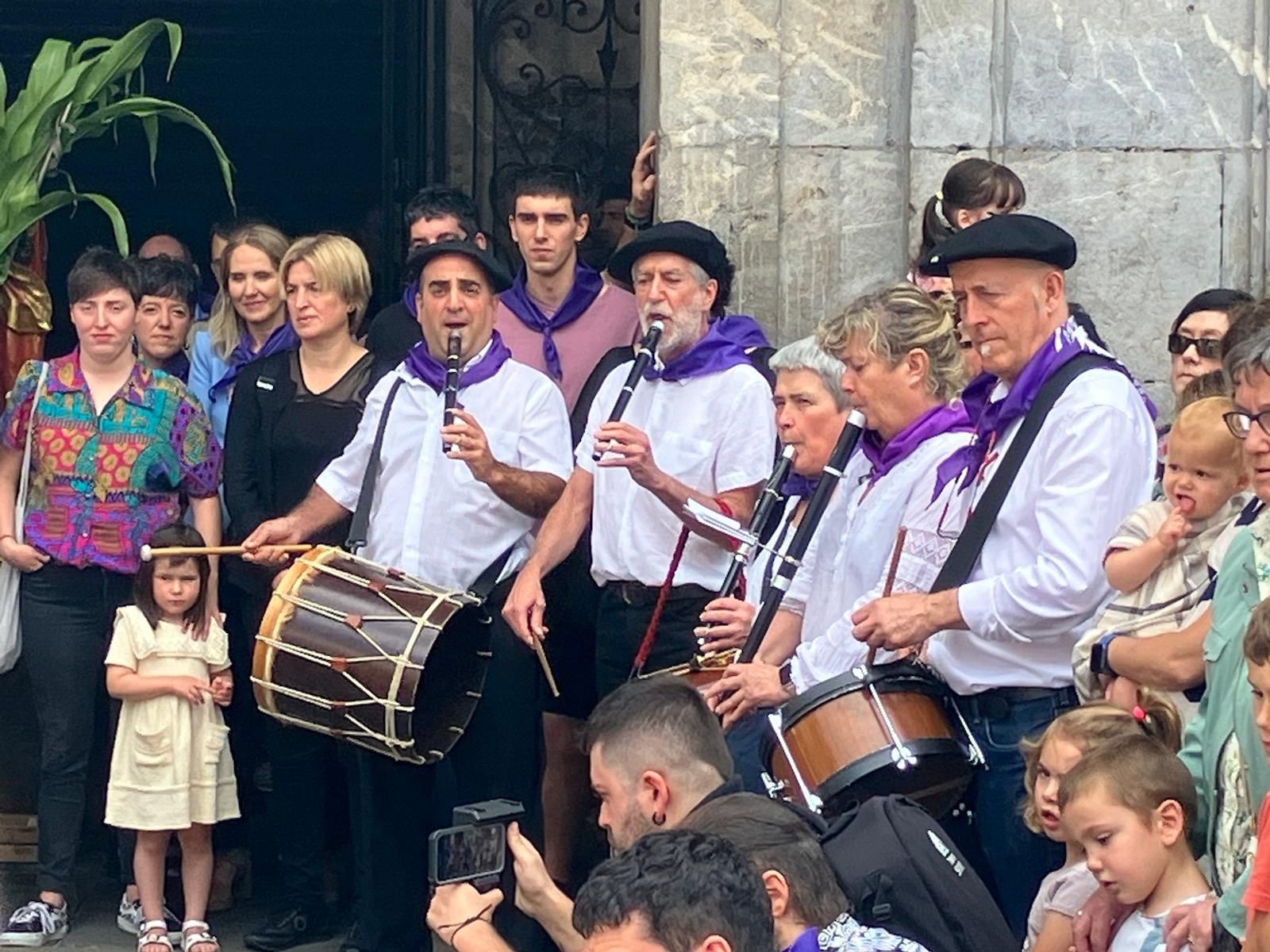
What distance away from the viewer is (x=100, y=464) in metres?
6.48

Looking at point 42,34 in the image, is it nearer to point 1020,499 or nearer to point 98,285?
point 98,285

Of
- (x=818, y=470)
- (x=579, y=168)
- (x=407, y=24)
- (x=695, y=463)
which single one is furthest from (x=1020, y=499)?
(x=407, y=24)

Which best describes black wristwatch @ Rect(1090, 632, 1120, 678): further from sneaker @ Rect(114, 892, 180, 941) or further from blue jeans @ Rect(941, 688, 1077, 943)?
sneaker @ Rect(114, 892, 180, 941)

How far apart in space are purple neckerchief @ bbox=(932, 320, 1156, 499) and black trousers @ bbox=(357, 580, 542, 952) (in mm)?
1639

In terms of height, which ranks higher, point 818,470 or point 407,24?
point 407,24

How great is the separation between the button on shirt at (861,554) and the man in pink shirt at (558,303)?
1336 millimetres

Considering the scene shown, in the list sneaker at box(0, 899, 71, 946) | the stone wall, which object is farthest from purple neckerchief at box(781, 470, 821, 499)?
sneaker at box(0, 899, 71, 946)

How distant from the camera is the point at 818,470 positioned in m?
5.39

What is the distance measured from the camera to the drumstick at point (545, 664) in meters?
5.91

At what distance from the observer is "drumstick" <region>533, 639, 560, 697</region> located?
5.91 meters

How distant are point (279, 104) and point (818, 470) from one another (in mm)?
6394

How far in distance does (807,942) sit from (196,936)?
3.33m

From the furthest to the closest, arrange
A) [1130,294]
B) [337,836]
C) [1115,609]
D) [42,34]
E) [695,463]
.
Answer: [42,34]
[337,836]
[1130,294]
[695,463]
[1115,609]

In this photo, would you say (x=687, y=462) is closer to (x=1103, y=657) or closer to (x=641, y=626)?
(x=641, y=626)
